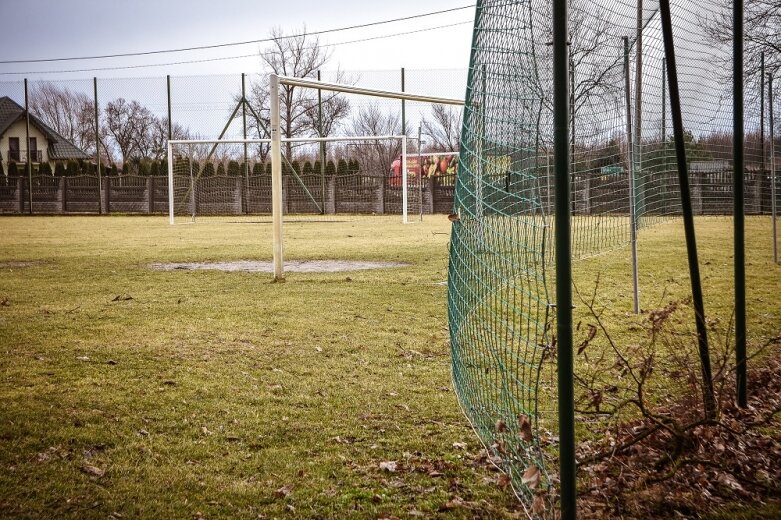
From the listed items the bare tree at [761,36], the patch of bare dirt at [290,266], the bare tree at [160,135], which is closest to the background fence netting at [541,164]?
the bare tree at [761,36]

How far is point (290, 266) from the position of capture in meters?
10.5

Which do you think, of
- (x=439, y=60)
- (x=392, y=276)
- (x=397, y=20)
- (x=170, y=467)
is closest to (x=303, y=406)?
(x=170, y=467)

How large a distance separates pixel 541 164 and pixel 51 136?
51899 millimetres

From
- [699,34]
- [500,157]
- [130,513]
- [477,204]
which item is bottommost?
[130,513]

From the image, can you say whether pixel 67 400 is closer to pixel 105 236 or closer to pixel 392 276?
pixel 392 276

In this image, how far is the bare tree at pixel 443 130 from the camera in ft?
144

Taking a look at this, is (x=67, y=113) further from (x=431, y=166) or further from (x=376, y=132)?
(x=431, y=166)

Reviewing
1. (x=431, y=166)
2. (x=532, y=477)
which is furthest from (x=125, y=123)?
(x=532, y=477)

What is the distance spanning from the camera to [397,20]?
3378cm

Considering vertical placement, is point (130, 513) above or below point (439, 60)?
below

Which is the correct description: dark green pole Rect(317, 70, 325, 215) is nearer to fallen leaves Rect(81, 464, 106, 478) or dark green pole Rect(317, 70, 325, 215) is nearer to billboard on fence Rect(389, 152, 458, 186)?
billboard on fence Rect(389, 152, 458, 186)

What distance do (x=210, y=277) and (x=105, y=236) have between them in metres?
8.91

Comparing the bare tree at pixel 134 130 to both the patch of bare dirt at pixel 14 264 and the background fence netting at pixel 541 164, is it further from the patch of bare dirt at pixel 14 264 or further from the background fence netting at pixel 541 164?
the background fence netting at pixel 541 164

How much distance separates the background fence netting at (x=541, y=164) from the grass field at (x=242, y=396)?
13.6 inches
